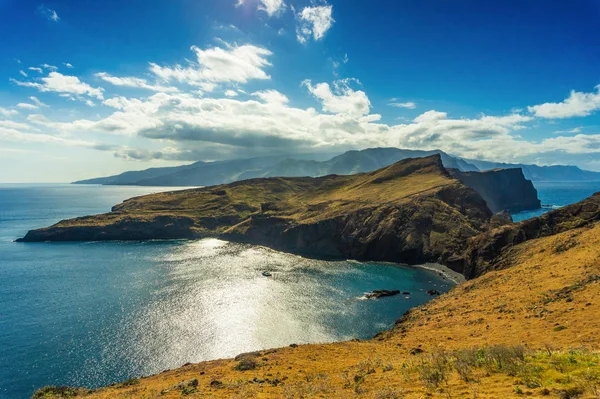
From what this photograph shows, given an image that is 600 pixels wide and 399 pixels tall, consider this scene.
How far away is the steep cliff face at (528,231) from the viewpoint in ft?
282

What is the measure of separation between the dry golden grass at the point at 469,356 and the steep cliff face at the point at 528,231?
63.8 ft

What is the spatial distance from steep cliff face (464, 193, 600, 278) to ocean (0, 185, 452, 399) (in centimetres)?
1577

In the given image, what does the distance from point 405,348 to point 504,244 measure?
7171cm

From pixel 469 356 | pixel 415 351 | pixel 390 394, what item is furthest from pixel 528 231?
pixel 390 394

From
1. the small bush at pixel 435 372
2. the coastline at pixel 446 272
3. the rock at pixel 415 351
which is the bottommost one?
the coastline at pixel 446 272

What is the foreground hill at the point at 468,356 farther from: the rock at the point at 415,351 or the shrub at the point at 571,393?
the rock at the point at 415,351

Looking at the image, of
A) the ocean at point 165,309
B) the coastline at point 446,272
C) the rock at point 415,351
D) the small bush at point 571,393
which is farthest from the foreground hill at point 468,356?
the coastline at point 446,272

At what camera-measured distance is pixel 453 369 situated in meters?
22.8

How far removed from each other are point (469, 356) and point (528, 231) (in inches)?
3408

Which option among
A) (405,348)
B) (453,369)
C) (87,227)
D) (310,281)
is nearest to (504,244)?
(310,281)

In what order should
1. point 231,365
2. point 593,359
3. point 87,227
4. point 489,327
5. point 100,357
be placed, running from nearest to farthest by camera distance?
point 593,359, point 231,365, point 489,327, point 100,357, point 87,227

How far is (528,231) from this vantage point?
92812 millimetres

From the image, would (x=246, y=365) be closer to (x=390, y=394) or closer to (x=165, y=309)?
(x=390, y=394)

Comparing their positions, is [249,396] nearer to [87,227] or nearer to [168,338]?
[168,338]
